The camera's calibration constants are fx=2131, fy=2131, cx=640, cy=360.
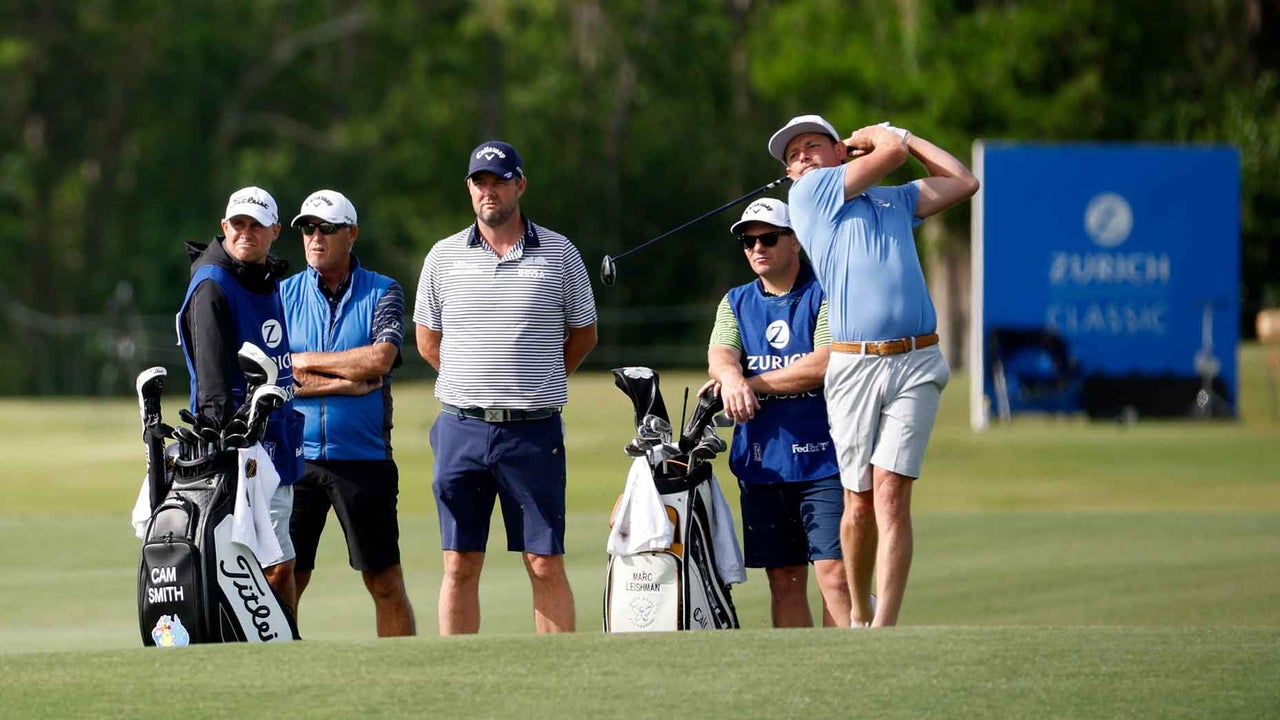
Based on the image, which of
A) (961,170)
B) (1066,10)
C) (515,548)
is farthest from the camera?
(1066,10)

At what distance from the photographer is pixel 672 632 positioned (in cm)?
755

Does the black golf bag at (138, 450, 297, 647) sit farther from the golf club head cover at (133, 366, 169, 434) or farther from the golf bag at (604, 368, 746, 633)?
the golf bag at (604, 368, 746, 633)

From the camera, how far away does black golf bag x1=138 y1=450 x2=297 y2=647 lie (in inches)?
308

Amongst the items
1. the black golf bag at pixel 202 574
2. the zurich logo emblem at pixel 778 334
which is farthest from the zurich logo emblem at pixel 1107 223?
the black golf bag at pixel 202 574

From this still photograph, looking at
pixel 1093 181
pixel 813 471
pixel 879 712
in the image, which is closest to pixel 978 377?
pixel 1093 181

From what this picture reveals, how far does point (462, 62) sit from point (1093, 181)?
3517 centimetres

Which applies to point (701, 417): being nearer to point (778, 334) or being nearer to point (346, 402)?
point (778, 334)

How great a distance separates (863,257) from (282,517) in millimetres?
2530

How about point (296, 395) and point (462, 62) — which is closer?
point (296, 395)

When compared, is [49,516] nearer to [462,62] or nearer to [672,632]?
[672,632]

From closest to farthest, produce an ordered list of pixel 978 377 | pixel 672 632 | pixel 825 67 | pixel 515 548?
pixel 672 632
pixel 515 548
pixel 978 377
pixel 825 67

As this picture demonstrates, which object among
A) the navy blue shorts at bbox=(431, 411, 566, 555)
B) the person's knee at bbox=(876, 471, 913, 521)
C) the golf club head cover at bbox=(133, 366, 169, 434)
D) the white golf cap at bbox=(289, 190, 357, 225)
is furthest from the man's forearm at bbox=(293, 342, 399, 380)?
the person's knee at bbox=(876, 471, 913, 521)

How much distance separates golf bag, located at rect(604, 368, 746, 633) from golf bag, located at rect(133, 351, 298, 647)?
4.31 feet

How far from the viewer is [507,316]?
28.2 feet
